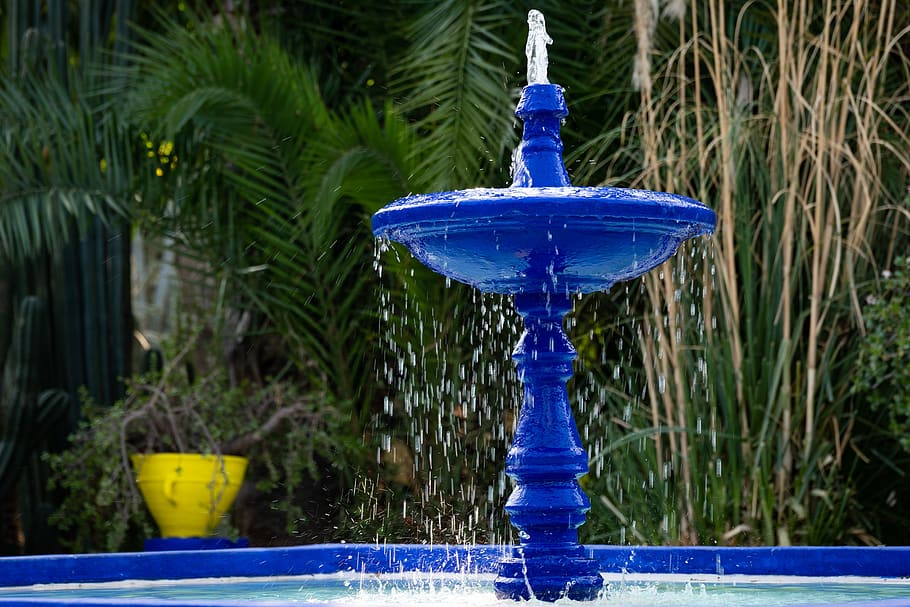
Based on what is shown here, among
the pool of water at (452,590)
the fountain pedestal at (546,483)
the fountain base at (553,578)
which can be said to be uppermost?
the fountain pedestal at (546,483)

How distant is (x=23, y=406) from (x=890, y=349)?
3.64 meters

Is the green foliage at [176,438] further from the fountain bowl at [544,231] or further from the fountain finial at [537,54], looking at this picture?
the fountain bowl at [544,231]

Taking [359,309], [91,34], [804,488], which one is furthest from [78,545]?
[804,488]

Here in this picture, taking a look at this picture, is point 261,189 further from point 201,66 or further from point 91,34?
point 91,34

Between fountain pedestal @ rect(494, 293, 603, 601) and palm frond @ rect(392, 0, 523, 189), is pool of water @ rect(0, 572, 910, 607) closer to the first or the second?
fountain pedestal @ rect(494, 293, 603, 601)

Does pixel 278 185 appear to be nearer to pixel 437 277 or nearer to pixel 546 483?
pixel 437 277

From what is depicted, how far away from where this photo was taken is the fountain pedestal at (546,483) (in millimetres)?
2967

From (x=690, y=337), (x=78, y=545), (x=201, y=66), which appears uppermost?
(x=201, y=66)

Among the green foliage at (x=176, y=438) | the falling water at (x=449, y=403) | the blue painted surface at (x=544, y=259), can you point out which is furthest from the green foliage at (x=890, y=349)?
the green foliage at (x=176, y=438)

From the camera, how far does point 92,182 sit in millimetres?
6547

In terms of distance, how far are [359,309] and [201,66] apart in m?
1.28

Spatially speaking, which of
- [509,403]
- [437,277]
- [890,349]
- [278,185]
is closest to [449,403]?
[509,403]

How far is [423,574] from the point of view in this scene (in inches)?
153

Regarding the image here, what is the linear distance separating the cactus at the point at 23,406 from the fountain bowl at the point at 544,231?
3485 mm
